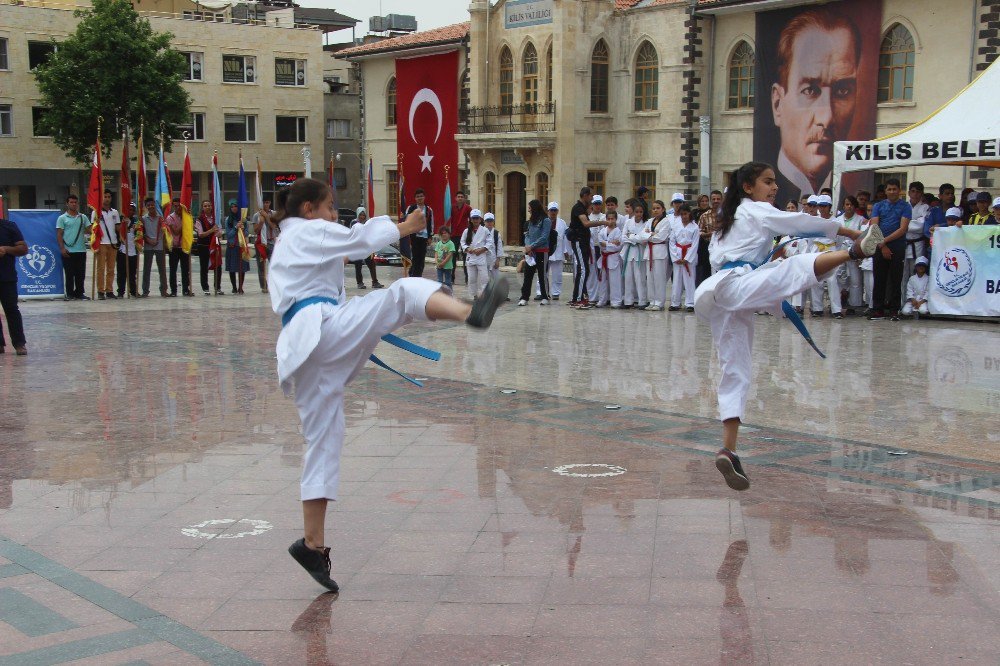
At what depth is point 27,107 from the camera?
49.7 metres

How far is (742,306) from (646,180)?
3122cm

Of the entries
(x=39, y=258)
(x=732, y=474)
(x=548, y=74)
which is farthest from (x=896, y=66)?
(x=732, y=474)

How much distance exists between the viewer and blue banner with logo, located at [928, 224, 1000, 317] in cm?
1595

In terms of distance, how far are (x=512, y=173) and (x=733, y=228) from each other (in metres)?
34.0

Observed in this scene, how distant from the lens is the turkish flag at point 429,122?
4397 centimetres

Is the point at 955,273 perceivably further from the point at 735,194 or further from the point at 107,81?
the point at 107,81

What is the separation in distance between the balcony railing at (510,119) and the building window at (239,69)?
1709 centimetres

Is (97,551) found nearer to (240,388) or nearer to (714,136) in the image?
A: (240,388)

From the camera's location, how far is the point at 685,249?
18250 millimetres

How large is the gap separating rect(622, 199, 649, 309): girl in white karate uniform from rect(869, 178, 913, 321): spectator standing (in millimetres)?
3662

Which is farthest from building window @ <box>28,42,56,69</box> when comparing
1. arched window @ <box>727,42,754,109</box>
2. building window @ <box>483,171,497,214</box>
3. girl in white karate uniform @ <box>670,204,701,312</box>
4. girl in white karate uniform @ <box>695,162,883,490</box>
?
girl in white karate uniform @ <box>695,162,883,490</box>

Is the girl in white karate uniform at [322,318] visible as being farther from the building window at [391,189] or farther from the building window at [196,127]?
the building window at [196,127]

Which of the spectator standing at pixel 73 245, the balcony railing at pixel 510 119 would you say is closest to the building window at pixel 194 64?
the balcony railing at pixel 510 119

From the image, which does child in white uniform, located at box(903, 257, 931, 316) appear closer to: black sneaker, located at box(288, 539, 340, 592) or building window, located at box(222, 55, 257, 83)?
black sneaker, located at box(288, 539, 340, 592)
